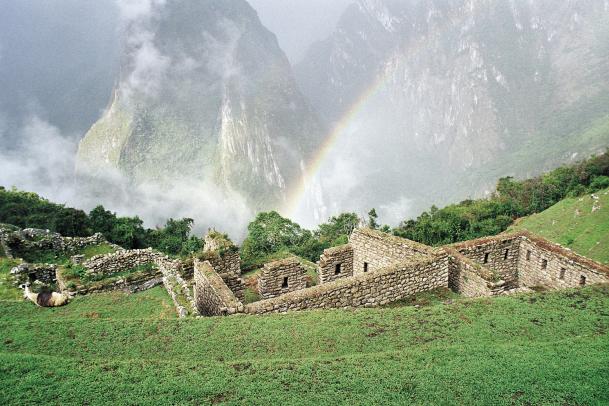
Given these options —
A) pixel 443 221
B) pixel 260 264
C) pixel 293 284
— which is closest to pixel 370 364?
pixel 293 284

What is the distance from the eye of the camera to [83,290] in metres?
14.7

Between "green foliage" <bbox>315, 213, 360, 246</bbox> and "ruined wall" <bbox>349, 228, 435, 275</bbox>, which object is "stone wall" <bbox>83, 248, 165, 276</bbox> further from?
"green foliage" <bbox>315, 213, 360, 246</bbox>

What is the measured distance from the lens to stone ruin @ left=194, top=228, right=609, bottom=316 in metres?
10.5

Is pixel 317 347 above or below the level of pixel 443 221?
below

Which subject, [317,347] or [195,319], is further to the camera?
[195,319]

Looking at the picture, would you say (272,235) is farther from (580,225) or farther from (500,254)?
(500,254)

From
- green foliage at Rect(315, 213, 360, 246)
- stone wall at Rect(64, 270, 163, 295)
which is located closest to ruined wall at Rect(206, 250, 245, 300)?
stone wall at Rect(64, 270, 163, 295)

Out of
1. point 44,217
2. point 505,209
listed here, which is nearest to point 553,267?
point 44,217

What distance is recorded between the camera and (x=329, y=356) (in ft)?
25.4

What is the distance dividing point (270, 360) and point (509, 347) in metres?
3.84

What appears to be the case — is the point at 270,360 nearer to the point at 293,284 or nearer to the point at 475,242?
the point at 293,284

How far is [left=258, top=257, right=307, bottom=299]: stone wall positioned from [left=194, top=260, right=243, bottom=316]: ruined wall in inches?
64.1

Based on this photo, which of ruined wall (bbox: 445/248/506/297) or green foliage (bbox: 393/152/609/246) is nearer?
ruined wall (bbox: 445/248/506/297)

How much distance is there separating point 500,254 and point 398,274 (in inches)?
188
